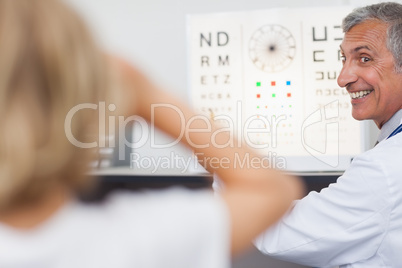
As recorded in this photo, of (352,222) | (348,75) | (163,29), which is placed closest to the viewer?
(352,222)

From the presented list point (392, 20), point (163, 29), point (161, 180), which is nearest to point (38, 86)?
point (392, 20)

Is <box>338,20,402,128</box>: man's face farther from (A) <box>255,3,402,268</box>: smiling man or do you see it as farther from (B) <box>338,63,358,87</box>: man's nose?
(A) <box>255,3,402,268</box>: smiling man

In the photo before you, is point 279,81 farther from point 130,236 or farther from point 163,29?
point 130,236

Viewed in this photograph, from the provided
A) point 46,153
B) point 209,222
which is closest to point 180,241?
point 209,222

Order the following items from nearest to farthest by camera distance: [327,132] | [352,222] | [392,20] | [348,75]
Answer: [352,222]
[392,20]
[348,75]
[327,132]

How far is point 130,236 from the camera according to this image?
0.36 m

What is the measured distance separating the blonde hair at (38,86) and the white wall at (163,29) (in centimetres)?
172

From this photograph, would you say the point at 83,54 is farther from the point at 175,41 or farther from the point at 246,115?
the point at 175,41

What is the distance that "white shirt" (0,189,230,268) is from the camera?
0.33 metres

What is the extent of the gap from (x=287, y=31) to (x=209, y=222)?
1.55m

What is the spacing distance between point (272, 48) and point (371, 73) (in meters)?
0.58

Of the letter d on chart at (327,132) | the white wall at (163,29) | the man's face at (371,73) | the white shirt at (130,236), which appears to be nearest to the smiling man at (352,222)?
the man's face at (371,73)

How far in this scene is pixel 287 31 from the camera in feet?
5.91

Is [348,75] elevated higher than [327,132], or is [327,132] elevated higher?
[348,75]
